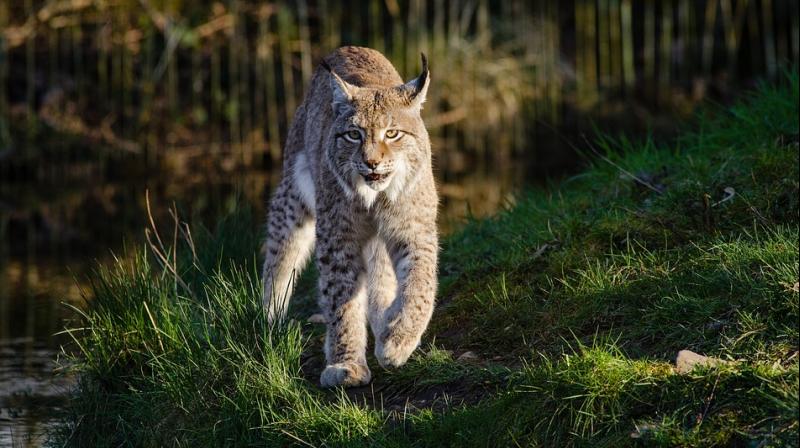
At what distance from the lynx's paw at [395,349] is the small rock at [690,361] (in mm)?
1299

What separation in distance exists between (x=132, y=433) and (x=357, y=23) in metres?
12.8

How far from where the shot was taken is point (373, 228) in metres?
5.81

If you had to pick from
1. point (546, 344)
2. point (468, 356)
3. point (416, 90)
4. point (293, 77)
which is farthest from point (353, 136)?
point (293, 77)

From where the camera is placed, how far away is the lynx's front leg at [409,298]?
537cm

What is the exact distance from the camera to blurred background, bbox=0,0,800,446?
1584 cm

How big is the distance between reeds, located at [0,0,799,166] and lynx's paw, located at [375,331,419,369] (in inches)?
443

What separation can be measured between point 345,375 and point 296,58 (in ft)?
40.3

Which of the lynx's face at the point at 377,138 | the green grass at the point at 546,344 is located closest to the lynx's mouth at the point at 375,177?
the lynx's face at the point at 377,138

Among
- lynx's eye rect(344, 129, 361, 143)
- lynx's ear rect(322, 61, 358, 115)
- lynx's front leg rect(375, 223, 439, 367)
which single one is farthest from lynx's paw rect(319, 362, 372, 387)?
lynx's ear rect(322, 61, 358, 115)

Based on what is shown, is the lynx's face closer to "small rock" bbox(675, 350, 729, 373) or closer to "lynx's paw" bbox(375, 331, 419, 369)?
"lynx's paw" bbox(375, 331, 419, 369)

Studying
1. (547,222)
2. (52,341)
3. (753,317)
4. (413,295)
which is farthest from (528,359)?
(52,341)

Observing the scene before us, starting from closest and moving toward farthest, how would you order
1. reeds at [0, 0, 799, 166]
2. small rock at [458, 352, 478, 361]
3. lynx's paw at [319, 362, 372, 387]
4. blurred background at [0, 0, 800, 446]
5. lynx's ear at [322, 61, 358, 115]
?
lynx's paw at [319, 362, 372, 387] < small rock at [458, 352, 478, 361] < lynx's ear at [322, 61, 358, 115] < blurred background at [0, 0, 800, 446] < reeds at [0, 0, 799, 166]

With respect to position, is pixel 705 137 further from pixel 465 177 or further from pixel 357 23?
pixel 357 23

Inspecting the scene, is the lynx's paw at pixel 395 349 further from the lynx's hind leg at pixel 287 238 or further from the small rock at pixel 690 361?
the lynx's hind leg at pixel 287 238
